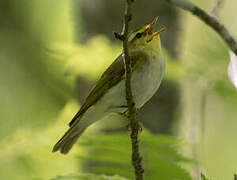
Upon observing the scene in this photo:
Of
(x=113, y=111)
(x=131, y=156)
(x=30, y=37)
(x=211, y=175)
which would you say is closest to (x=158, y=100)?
(x=211, y=175)

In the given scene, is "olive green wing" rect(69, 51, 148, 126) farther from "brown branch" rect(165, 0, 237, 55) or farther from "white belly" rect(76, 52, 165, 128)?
"brown branch" rect(165, 0, 237, 55)

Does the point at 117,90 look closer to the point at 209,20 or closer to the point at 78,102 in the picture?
the point at 209,20

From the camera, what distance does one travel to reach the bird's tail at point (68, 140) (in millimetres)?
3951

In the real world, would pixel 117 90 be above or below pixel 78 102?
below

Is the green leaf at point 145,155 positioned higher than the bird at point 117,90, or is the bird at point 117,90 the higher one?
the bird at point 117,90

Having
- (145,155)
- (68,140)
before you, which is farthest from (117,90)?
(145,155)

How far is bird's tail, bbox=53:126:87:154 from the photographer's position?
395 cm

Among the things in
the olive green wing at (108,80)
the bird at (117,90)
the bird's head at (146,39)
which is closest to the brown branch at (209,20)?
the bird at (117,90)

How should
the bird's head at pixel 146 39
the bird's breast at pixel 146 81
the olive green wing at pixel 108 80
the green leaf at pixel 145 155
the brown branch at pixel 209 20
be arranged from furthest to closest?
the bird's head at pixel 146 39 < the olive green wing at pixel 108 80 < the bird's breast at pixel 146 81 < the green leaf at pixel 145 155 < the brown branch at pixel 209 20

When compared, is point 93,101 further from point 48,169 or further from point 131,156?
point 48,169

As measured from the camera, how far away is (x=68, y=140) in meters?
4.09

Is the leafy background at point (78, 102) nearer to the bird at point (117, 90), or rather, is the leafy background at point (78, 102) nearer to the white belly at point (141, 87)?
the bird at point (117, 90)

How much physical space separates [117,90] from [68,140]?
536mm

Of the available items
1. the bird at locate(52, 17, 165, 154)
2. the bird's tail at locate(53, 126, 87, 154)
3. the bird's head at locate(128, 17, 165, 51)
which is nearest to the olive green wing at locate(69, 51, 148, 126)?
the bird at locate(52, 17, 165, 154)
